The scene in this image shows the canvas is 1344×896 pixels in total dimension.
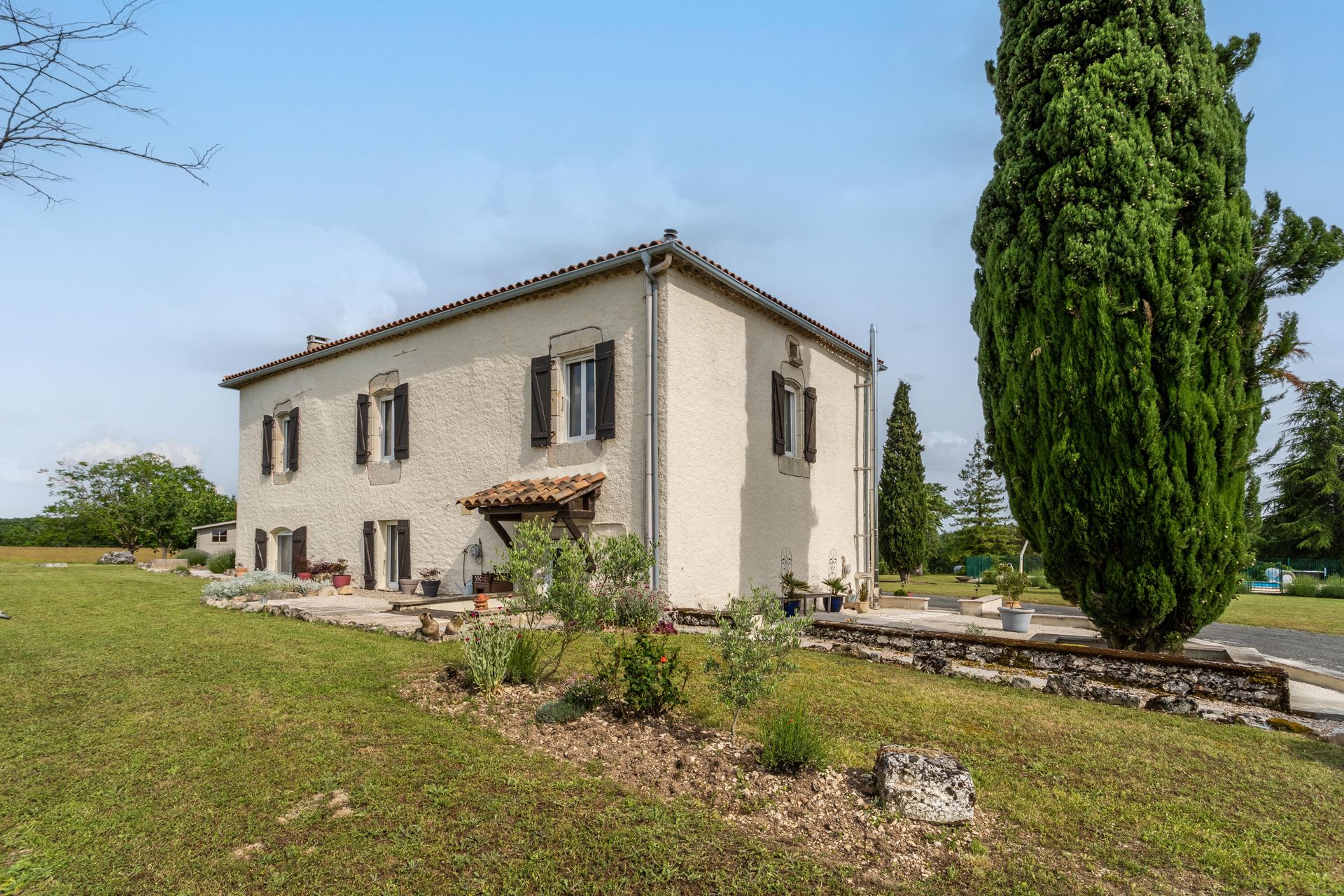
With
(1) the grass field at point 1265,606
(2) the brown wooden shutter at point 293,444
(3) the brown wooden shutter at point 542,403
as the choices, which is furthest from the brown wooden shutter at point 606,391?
(1) the grass field at point 1265,606

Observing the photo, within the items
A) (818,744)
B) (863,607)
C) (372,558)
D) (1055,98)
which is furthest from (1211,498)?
(372,558)

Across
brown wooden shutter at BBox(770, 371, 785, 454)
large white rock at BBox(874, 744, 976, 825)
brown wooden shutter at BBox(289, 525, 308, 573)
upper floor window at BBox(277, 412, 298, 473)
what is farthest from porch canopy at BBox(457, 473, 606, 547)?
upper floor window at BBox(277, 412, 298, 473)

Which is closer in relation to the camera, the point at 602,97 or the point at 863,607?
the point at 602,97

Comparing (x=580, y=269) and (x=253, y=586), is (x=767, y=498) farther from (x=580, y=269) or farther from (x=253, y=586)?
(x=253, y=586)

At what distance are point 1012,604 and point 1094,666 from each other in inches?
281

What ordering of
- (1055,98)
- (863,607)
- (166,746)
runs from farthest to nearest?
1. (863,607)
2. (1055,98)
3. (166,746)

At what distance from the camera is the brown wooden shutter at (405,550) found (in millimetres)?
13477

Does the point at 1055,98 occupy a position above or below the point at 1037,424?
above

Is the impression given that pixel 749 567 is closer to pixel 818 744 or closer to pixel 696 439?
pixel 696 439

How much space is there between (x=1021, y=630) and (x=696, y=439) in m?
5.82

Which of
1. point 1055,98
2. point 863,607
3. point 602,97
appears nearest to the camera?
point 602,97

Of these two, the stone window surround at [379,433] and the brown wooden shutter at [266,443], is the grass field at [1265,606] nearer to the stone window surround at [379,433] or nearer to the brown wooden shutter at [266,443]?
the stone window surround at [379,433]

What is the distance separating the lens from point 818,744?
4.08 m

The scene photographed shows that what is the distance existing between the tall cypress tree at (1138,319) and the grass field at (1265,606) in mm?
7113
